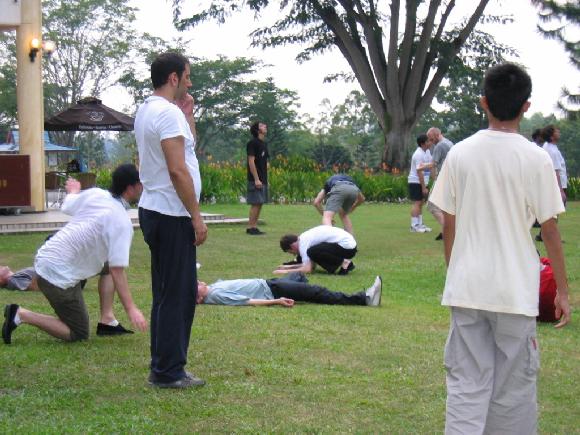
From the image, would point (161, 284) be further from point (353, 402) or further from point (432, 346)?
point (432, 346)

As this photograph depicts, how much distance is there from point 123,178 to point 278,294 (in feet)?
8.43

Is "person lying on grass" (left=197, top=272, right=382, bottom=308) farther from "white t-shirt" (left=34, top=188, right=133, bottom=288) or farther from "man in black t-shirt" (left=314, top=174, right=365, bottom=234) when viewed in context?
"man in black t-shirt" (left=314, top=174, right=365, bottom=234)

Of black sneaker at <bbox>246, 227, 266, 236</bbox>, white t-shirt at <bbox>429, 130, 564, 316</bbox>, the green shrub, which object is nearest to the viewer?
white t-shirt at <bbox>429, 130, 564, 316</bbox>

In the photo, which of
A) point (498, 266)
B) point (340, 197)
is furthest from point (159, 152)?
point (340, 197)

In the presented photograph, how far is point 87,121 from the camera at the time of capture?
23.4m

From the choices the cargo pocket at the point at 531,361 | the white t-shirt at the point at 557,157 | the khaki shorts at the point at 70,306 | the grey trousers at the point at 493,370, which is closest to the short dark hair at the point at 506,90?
the grey trousers at the point at 493,370

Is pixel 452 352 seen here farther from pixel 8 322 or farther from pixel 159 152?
pixel 8 322

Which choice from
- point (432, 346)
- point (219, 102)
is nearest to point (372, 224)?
point (432, 346)

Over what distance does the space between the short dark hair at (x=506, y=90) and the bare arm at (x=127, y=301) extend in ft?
8.97

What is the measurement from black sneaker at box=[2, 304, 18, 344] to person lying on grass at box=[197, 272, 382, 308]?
224cm

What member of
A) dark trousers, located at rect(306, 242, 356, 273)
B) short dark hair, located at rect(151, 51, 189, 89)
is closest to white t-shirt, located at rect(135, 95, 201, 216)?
short dark hair, located at rect(151, 51, 189, 89)

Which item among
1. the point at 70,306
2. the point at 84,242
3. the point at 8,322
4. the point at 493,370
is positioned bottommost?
the point at 8,322

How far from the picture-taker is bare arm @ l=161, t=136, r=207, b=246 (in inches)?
211

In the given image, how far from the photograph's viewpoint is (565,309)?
422 centimetres
